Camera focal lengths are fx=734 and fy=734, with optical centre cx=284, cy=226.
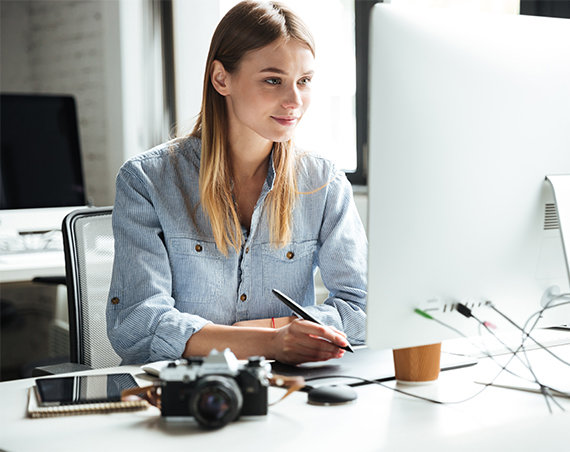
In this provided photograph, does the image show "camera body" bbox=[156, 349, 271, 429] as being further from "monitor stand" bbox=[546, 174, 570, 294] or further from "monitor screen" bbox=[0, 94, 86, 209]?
"monitor screen" bbox=[0, 94, 86, 209]

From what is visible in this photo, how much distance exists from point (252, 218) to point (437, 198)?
24.7 inches

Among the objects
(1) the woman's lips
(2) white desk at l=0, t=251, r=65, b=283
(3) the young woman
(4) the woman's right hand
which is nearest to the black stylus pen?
(4) the woman's right hand

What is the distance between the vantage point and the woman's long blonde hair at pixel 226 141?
4.49ft

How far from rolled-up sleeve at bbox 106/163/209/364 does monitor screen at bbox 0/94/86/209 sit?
172cm

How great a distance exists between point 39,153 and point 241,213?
1.80 m

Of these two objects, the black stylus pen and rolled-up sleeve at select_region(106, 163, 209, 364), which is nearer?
the black stylus pen

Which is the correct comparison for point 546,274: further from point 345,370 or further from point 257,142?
point 257,142

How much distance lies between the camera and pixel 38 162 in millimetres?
2992

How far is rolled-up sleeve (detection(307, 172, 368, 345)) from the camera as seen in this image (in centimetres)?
136

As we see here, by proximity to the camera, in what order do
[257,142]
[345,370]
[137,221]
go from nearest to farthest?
1. [345,370]
2. [137,221]
3. [257,142]

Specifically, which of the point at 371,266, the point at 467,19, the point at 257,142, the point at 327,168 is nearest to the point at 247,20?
the point at 257,142

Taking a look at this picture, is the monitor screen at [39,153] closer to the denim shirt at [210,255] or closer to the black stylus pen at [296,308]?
the denim shirt at [210,255]

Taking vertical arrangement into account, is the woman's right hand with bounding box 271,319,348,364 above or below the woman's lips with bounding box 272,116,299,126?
below

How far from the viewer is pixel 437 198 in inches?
33.4
